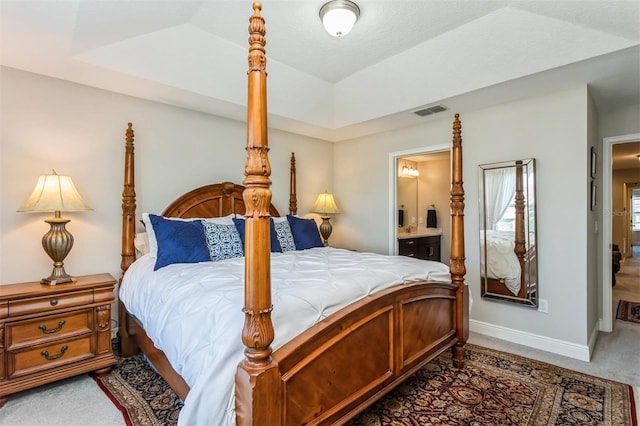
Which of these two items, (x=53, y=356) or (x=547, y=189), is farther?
(x=547, y=189)

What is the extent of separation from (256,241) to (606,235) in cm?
407

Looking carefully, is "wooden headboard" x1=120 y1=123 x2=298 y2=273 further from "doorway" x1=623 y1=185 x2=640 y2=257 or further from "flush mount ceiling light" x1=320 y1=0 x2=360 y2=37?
"doorway" x1=623 y1=185 x2=640 y2=257

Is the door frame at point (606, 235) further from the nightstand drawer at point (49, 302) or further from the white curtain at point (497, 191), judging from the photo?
the nightstand drawer at point (49, 302)

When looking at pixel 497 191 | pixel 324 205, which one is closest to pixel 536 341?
pixel 497 191

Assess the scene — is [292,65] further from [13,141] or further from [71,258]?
[71,258]

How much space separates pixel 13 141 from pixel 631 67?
4.84 m

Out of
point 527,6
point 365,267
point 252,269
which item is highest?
point 527,6

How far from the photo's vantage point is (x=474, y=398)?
86.9 inches

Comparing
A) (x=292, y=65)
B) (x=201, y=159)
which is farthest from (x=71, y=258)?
(x=292, y=65)

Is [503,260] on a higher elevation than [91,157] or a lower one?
lower

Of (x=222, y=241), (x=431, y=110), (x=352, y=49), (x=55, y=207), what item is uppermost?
(x=352, y=49)

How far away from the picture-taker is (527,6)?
92.5 inches

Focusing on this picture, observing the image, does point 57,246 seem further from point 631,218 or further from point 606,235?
point 631,218

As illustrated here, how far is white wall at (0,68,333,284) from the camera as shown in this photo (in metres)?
2.58
